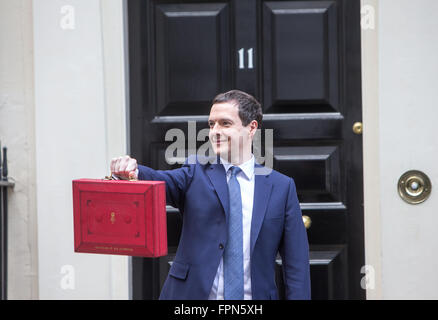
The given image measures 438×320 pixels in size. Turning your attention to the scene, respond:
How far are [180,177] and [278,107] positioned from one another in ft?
4.50

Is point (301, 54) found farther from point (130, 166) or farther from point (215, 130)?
point (130, 166)

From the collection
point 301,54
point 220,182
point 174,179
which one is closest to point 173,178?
point 174,179

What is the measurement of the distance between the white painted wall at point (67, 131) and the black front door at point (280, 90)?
0.22 metres

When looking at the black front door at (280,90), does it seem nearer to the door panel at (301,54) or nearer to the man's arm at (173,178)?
the door panel at (301,54)

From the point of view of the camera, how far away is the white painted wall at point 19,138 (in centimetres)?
379

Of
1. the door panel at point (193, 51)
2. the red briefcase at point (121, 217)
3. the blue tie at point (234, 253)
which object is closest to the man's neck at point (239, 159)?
the blue tie at point (234, 253)

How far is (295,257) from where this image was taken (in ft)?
8.52

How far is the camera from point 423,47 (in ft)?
12.0

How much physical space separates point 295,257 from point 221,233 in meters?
0.33

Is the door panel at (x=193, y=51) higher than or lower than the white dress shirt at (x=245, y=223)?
higher

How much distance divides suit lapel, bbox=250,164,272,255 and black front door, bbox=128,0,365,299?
1.18 metres

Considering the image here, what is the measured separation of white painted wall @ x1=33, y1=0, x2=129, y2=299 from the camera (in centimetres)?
377

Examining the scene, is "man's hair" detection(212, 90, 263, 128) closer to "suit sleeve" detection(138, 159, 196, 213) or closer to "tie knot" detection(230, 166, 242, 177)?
Answer: "tie knot" detection(230, 166, 242, 177)
